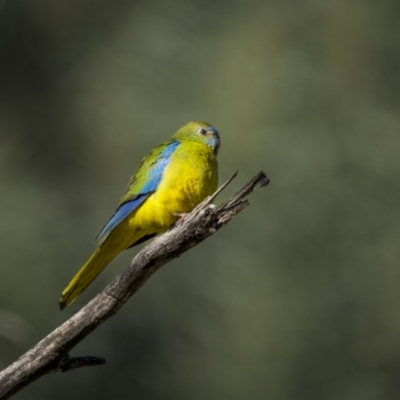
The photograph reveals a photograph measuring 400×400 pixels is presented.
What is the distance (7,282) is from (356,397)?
16.0ft

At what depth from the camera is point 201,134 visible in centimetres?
650

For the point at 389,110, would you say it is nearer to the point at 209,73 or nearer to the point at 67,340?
the point at 209,73

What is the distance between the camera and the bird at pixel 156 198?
5723mm

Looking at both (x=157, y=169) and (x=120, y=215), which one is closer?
(x=120, y=215)

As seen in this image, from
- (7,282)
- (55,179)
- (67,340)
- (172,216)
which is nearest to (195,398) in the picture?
(7,282)

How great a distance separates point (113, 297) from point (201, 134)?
8.20 feet

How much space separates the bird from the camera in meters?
5.72

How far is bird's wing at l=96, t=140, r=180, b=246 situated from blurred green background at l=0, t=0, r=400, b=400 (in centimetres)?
341

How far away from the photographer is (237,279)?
36.9 feet

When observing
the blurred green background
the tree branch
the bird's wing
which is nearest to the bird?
the bird's wing

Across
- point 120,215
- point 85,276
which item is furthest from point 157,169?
point 85,276

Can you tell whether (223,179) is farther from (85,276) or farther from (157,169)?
(85,276)

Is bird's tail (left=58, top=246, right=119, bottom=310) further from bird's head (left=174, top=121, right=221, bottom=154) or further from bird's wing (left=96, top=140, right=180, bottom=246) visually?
bird's head (left=174, top=121, right=221, bottom=154)

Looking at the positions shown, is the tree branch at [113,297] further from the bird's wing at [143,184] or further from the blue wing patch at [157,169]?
the blue wing patch at [157,169]
